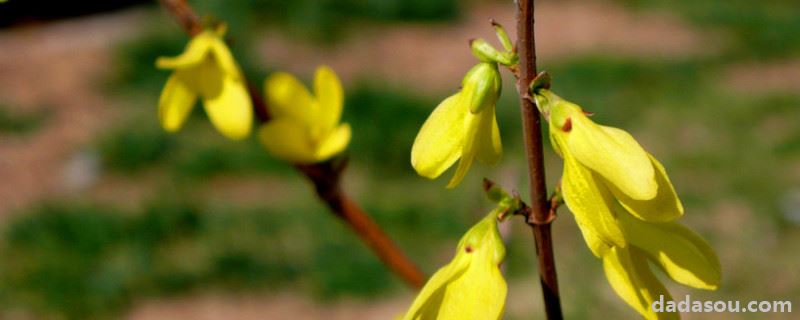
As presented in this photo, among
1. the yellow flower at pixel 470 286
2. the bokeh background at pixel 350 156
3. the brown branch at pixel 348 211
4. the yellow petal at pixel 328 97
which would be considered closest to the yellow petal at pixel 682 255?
the yellow flower at pixel 470 286

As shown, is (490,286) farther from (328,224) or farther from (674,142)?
(674,142)

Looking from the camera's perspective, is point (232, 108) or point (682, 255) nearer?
point (682, 255)

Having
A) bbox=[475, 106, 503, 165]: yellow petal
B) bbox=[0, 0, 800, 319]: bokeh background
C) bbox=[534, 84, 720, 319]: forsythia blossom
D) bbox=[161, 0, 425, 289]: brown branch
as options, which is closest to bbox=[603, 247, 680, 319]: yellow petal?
bbox=[534, 84, 720, 319]: forsythia blossom

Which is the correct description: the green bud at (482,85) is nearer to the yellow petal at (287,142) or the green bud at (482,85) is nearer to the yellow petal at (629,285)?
the yellow petal at (629,285)

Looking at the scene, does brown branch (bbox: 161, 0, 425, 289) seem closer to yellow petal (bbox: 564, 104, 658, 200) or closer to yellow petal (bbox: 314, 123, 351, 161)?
yellow petal (bbox: 314, 123, 351, 161)

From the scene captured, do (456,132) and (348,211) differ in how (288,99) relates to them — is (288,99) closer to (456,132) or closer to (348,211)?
(348,211)

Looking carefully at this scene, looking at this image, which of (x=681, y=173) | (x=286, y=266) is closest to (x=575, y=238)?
(x=681, y=173)

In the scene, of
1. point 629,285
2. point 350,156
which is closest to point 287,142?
point 629,285
